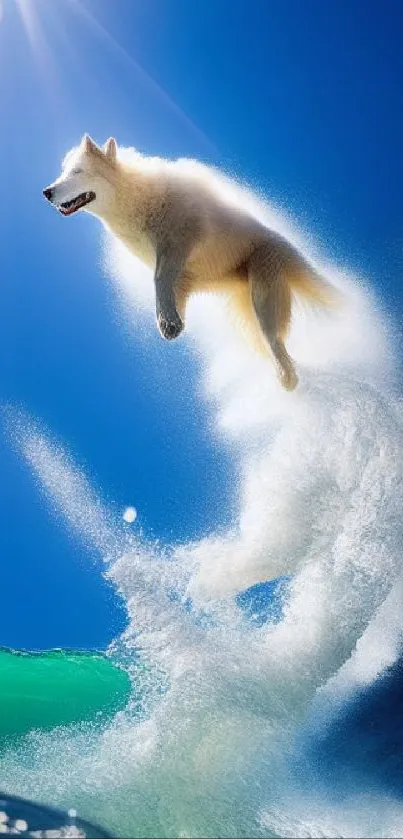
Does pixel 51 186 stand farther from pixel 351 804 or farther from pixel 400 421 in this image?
pixel 351 804

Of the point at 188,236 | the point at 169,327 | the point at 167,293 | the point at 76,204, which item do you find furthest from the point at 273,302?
the point at 76,204

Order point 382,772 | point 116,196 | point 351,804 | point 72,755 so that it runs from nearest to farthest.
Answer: point 351,804
point 382,772
point 116,196
point 72,755

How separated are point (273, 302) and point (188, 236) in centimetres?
102

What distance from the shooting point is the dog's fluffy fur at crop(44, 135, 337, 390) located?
5.43 meters

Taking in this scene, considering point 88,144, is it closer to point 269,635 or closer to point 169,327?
point 169,327

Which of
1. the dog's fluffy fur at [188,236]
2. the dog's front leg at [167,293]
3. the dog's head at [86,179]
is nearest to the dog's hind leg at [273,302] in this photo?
the dog's fluffy fur at [188,236]

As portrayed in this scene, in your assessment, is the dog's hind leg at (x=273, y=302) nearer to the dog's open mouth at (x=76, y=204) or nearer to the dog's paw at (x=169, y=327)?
the dog's paw at (x=169, y=327)

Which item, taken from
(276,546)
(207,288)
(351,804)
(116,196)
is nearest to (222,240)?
(207,288)

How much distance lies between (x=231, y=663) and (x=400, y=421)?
121 inches

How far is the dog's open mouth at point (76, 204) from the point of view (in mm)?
5371

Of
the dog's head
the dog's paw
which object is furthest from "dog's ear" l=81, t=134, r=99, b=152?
the dog's paw

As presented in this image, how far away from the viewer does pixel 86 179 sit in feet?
17.7

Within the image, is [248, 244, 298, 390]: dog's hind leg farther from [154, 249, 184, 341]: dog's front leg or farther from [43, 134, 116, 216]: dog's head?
[43, 134, 116, 216]: dog's head

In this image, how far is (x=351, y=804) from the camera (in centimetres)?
434
